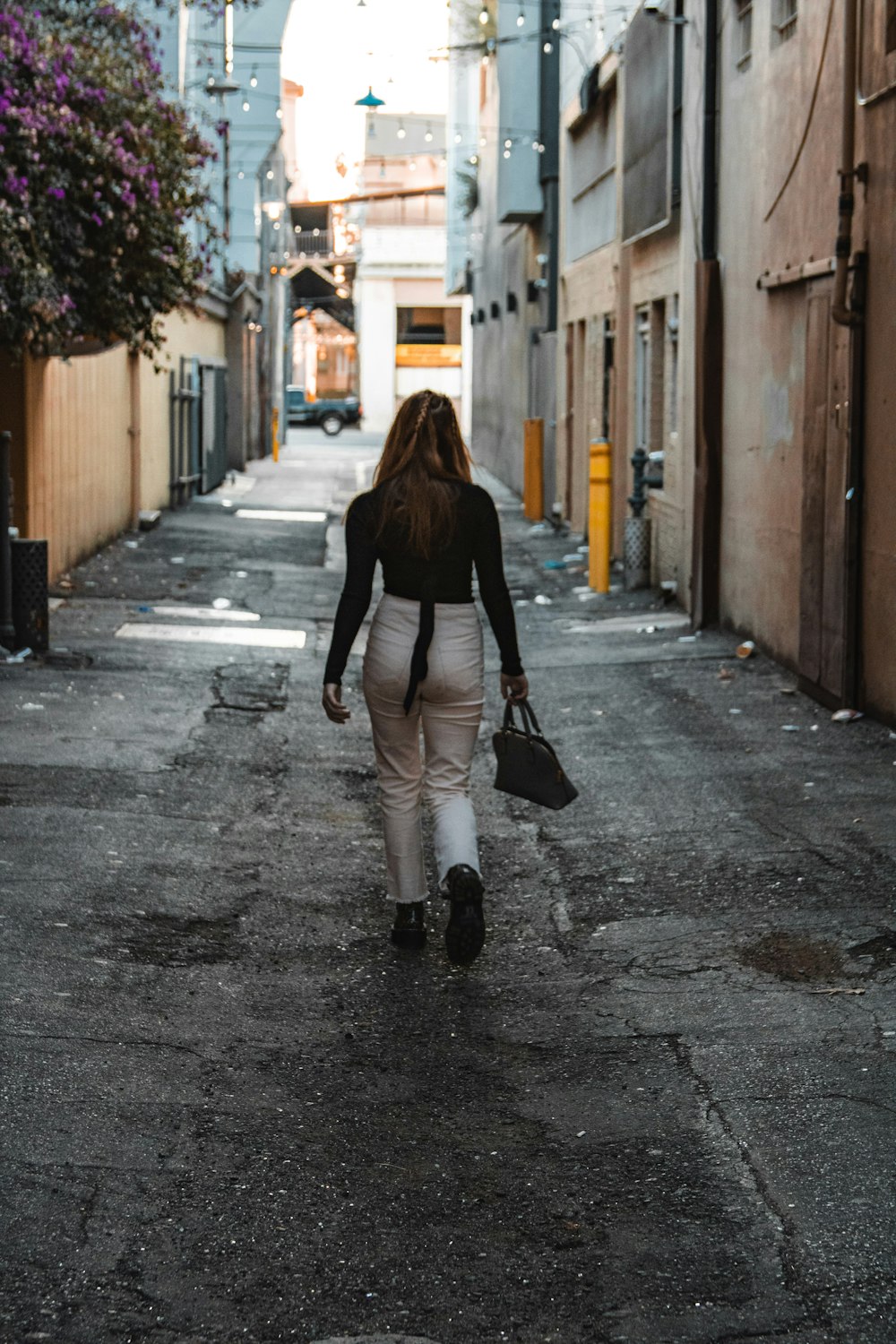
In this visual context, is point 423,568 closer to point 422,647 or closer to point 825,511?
point 422,647

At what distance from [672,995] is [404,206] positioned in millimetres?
69903

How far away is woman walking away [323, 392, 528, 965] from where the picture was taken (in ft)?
19.7

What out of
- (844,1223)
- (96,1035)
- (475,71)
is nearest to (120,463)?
(96,1035)

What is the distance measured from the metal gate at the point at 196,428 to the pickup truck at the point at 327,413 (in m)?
33.6

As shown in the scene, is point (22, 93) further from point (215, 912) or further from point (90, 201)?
point (215, 912)

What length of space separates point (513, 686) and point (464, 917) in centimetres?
89

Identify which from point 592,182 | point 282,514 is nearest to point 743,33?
point 592,182

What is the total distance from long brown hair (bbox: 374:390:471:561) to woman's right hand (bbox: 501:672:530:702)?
0.57m

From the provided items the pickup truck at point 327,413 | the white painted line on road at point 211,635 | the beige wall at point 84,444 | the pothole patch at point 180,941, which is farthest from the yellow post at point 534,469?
the pickup truck at point 327,413

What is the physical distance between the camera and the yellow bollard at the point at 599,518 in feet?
56.2

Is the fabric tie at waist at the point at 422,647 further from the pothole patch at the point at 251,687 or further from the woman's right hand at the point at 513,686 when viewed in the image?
the pothole patch at the point at 251,687

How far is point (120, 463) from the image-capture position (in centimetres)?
2158

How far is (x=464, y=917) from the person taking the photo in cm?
579

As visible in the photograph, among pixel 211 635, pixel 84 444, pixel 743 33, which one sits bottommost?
pixel 211 635
